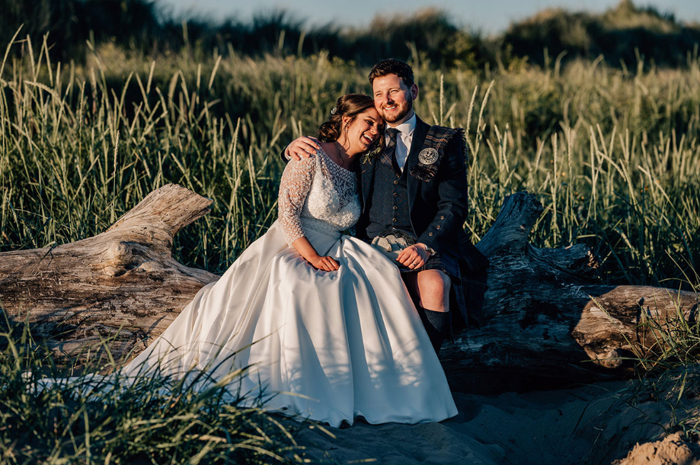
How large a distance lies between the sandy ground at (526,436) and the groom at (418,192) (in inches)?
18.6

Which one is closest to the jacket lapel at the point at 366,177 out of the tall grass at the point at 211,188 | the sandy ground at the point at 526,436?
the tall grass at the point at 211,188

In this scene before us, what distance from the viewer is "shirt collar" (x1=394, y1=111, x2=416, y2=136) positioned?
3340 mm

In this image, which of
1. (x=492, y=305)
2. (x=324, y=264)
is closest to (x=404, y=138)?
(x=324, y=264)

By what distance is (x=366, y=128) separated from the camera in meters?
3.32

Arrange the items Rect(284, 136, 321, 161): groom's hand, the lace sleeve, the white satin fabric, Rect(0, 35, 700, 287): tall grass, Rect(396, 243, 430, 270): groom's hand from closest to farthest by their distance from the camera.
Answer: the white satin fabric
Rect(396, 243, 430, 270): groom's hand
the lace sleeve
Rect(284, 136, 321, 161): groom's hand
Rect(0, 35, 700, 287): tall grass

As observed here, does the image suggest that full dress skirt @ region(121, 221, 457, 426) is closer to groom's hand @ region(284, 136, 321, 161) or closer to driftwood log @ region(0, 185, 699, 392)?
driftwood log @ region(0, 185, 699, 392)

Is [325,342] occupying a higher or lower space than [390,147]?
lower

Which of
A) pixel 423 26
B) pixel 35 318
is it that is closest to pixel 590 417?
pixel 35 318

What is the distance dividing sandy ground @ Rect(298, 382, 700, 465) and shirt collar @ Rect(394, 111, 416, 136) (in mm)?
1461

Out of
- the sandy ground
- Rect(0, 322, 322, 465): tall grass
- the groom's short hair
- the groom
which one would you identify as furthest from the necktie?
Rect(0, 322, 322, 465): tall grass

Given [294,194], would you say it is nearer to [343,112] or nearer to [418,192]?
[343,112]

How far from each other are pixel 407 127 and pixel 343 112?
36 cm

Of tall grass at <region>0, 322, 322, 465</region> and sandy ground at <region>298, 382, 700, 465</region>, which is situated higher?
tall grass at <region>0, 322, 322, 465</region>

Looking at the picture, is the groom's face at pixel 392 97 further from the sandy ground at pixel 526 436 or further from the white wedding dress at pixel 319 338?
the sandy ground at pixel 526 436
